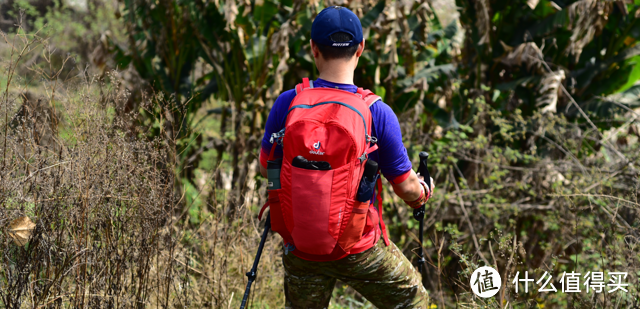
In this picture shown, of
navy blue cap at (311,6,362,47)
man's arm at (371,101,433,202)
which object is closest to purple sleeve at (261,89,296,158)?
navy blue cap at (311,6,362,47)

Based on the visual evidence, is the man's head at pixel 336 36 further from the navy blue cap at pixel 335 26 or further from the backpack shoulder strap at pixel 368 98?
the backpack shoulder strap at pixel 368 98

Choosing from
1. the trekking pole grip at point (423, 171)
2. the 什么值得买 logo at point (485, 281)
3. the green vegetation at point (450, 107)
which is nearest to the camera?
the trekking pole grip at point (423, 171)

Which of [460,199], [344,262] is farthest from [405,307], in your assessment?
[460,199]

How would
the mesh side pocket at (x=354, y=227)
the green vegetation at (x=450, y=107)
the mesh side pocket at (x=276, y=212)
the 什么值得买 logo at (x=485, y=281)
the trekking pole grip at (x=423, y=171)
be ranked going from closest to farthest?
the mesh side pocket at (x=354, y=227), the mesh side pocket at (x=276, y=212), the trekking pole grip at (x=423, y=171), the 什么值得买 logo at (x=485, y=281), the green vegetation at (x=450, y=107)

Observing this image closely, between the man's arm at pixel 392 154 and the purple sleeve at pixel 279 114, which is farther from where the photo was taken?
the purple sleeve at pixel 279 114

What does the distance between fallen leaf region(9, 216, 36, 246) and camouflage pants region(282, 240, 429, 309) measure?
4.25 feet

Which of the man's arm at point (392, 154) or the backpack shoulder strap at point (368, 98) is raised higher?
the backpack shoulder strap at point (368, 98)

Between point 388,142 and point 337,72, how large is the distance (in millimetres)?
361

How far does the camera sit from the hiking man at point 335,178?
1.78 m

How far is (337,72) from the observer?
196cm

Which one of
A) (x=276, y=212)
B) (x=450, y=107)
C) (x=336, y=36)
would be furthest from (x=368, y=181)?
(x=450, y=107)

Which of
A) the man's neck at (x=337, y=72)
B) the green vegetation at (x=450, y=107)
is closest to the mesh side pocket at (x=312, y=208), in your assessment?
the man's neck at (x=337, y=72)

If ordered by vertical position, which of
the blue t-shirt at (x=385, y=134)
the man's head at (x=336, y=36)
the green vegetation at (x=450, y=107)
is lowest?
the green vegetation at (x=450, y=107)

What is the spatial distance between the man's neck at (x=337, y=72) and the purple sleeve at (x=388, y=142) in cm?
17
